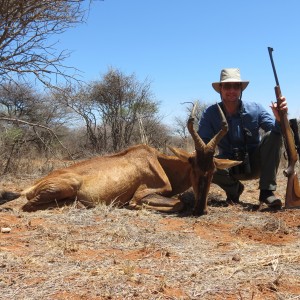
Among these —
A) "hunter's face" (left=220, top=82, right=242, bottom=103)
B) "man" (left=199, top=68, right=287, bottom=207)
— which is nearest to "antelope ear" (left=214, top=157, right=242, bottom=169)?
"man" (left=199, top=68, right=287, bottom=207)

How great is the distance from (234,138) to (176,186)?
112 cm

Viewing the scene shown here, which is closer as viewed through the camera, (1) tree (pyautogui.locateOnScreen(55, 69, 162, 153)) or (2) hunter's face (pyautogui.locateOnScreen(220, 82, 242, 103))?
(2) hunter's face (pyautogui.locateOnScreen(220, 82, 242, 103))

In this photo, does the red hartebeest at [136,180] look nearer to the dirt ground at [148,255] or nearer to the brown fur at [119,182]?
the brown fur at [119,182]

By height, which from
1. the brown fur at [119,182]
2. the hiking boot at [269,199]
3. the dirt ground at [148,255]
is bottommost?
the dirt ground at [148,255]

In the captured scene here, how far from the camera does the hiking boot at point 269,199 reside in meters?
5.75

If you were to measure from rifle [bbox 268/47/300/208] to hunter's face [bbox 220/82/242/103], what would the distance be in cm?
61

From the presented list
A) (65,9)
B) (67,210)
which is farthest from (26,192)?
(65,9)

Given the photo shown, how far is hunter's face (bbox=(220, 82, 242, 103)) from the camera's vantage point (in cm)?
646

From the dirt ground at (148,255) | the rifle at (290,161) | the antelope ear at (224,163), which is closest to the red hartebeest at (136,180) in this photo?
the antelope ear at (224,163)

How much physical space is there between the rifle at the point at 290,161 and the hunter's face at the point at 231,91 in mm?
609

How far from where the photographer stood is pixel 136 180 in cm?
647

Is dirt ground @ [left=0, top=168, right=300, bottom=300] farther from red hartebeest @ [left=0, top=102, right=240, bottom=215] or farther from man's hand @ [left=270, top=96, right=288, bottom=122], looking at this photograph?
man's hand @ [left=270, top=96, right=288, bottom=122]

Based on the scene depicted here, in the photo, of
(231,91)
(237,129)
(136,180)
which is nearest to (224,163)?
(237,129)

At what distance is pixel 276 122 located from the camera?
601 cm
